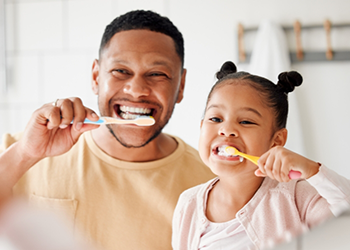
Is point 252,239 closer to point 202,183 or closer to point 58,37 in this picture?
point 202,183

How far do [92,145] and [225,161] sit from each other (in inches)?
12.3

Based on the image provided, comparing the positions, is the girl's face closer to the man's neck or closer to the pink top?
the pink top

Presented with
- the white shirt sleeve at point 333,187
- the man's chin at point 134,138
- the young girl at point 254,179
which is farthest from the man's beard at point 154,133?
the white shirt sleeve at point 333,187

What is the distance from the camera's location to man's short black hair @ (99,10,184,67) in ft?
1.55

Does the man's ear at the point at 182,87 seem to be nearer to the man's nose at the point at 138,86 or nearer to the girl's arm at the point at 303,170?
the man's nose at the point at 138,86

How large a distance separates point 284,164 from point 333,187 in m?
0.06

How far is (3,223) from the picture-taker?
496 mm

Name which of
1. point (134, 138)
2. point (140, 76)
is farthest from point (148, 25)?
point (134, 138)

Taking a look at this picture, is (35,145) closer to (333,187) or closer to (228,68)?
(228,68)

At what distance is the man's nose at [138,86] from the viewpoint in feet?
1.53

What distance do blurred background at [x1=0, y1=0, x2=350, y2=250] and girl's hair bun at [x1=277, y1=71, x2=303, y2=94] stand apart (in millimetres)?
37

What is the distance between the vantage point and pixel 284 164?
33cm

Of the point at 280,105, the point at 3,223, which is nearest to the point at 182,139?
the point at 280,105

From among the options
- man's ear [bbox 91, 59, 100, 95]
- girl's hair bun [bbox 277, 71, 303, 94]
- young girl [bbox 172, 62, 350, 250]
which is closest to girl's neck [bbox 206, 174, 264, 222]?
young girl [bbox 172, 62, 350, 250]
